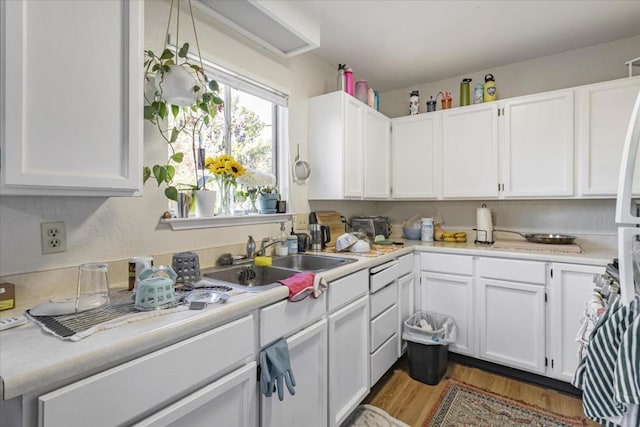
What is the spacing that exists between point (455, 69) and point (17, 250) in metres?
3.27

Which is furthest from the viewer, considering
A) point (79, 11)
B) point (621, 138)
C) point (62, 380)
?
point (621, 138)

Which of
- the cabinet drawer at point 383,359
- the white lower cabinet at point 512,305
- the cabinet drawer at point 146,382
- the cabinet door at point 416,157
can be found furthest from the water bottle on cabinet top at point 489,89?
the cabinet drawer at point 146,382

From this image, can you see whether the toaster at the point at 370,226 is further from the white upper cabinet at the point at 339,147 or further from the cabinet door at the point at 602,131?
the cabinet door at the point at 602,131

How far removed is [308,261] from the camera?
2121 mm

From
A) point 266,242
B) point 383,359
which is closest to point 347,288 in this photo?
point 266,242

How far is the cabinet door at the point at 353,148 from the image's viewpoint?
8.01 feet

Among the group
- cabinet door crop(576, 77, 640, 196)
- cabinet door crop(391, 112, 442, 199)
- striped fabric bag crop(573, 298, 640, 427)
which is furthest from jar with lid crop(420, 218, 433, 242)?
striped fabric bag crop(573, 298, 640, 427)

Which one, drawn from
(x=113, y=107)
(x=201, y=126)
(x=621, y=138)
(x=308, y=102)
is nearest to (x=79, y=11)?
(x=113, y=107)

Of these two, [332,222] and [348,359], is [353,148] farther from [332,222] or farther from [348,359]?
[348,359]

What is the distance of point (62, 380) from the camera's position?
71 cm

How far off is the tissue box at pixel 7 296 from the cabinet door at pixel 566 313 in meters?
2.81

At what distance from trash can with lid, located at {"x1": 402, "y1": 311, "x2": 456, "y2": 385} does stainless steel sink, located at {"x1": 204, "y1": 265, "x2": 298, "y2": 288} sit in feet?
3.78

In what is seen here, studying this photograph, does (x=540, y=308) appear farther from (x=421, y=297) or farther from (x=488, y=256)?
(x=421, y=297)

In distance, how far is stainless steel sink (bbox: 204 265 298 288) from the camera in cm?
169
